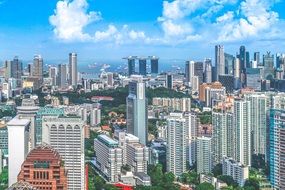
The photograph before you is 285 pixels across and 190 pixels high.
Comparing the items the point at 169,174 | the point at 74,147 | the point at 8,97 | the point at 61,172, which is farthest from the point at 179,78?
the point at 61,172

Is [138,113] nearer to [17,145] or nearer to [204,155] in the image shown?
[204,155]

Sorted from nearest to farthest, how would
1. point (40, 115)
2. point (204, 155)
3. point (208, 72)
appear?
1. point (40, 115)
2. point (204, 155)
3. point (208, 72)

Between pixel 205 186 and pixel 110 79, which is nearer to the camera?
pixel 205 186

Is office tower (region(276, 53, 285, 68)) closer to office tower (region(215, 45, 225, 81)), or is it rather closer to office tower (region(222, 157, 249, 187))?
office tower (region(215, 45, 225, 81))

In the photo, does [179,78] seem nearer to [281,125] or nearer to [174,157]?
[174,157]

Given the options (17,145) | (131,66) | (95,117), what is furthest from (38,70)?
(17,145)

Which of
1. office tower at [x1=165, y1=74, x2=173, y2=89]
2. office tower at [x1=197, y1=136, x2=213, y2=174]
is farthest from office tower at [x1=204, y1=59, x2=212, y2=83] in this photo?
office tower at [x1=197, y1=136, x2=213, y2=174]

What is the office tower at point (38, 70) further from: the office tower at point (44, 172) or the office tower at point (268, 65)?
the office tower at point (44, 172)
